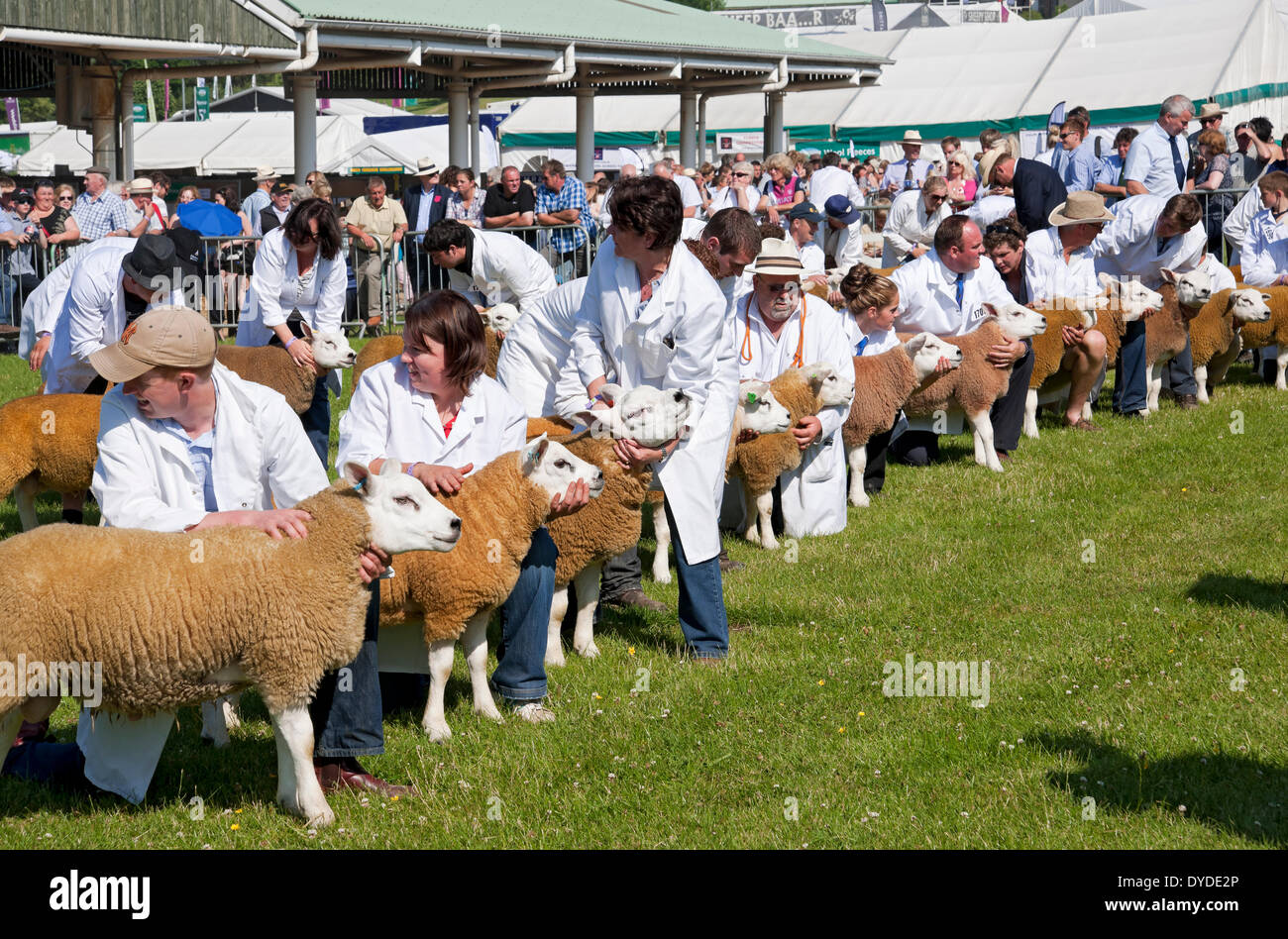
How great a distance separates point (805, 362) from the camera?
28.7ft

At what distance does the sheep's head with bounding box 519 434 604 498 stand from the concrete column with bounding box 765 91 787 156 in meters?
23.9

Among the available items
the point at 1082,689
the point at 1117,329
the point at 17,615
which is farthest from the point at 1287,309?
the point at 17,615

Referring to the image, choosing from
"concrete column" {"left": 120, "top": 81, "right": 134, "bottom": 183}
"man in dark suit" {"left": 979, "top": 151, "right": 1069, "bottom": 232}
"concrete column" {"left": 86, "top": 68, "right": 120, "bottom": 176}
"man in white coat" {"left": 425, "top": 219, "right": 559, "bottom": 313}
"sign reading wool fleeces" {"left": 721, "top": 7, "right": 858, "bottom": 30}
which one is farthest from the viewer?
"sign reading wool fleeces" {"left": 721, "top": 7, "right": 858, "bottom": 30}

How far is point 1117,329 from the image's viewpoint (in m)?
11.4

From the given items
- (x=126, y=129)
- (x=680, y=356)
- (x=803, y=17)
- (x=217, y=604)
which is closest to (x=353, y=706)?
(x=217, y=604)

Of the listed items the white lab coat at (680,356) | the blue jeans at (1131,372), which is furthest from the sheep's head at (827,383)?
the blue jeans at (1131,372)

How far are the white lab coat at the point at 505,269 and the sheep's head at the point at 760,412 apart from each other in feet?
5.16

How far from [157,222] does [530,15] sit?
8144 mm

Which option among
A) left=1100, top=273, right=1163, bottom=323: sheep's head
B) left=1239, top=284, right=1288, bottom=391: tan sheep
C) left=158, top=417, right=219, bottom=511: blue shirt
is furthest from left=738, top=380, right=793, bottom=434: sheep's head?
left=1239, top=284, right=1288, bottom=391: tan sheep

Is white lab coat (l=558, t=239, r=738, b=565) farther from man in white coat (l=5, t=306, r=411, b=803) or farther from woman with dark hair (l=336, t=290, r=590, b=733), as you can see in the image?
man in white coat (l=5, t=306, r=411, b=803)

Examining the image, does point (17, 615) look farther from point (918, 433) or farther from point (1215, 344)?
point (1215, 344)

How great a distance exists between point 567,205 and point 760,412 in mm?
11021

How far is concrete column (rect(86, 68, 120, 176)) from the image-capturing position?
21.0 meters

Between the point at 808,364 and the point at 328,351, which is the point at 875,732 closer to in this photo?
the point at 808,364
